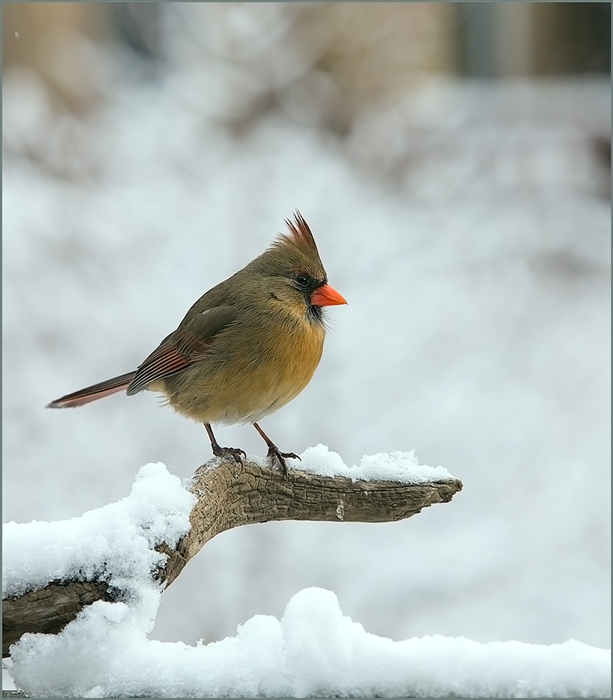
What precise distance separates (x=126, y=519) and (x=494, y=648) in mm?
558

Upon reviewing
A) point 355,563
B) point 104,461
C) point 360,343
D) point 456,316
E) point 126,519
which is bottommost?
point 126,519

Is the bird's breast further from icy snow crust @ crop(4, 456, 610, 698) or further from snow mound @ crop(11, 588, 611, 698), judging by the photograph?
snow mound @ crop(11, 588, 611, 698)

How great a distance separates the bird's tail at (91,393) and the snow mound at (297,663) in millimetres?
851

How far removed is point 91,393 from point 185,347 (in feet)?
0.87

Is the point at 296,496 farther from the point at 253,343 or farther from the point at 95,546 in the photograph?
the point at 95,546

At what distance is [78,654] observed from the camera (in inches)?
48.0

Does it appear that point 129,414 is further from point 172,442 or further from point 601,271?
point 601,271

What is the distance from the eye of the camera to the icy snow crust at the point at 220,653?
1.14 m

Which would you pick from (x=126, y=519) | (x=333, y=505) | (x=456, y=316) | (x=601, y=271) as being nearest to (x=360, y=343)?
(x=456, y=316)

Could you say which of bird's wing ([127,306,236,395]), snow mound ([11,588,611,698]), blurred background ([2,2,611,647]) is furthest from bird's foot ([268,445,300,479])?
blurred background ([2,2,611,647])

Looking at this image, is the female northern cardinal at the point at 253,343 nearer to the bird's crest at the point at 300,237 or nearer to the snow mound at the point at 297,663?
the bird's crest at the point at 300,237

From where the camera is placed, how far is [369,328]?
4.08 meters

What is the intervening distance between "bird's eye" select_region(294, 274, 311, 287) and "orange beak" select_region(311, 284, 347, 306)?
3 cm

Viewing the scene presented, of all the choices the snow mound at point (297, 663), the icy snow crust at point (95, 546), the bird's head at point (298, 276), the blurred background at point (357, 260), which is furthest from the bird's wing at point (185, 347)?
the blurred background at point (357, 260)
